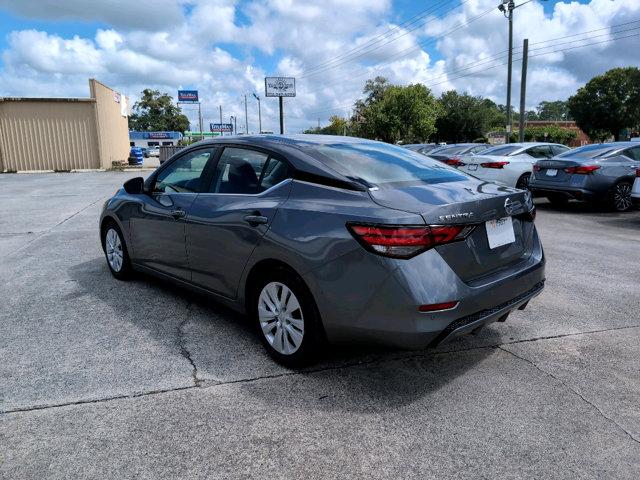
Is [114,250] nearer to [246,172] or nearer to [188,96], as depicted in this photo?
[246,172]

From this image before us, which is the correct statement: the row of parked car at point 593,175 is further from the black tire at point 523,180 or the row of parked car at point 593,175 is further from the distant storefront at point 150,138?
the distant storefront at point 150,138

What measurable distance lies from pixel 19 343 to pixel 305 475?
8.72 feet

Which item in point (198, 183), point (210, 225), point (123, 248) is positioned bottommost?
point (123, 248)

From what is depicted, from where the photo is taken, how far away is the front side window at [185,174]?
4.18 metres

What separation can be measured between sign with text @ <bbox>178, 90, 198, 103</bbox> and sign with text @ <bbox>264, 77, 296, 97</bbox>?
106 feet

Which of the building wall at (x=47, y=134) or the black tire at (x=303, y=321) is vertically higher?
the building wall at (x=47, y=134)

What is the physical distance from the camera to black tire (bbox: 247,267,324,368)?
3061 mm

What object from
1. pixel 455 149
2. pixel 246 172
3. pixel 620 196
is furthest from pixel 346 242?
pixel 455 149

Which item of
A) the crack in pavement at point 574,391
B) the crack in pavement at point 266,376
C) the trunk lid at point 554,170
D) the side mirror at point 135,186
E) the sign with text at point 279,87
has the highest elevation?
the sign with text at point 279,87

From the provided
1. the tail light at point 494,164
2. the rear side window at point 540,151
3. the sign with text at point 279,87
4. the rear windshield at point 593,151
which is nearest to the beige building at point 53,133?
the sign with text at point 279,87

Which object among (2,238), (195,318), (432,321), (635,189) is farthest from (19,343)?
(635,189)

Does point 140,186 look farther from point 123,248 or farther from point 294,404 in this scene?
point 294,404

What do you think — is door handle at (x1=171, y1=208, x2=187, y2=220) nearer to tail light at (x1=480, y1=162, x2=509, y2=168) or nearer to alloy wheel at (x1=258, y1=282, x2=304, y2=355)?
alloy wheel at (x1=258, y1=282, x2=304, y2=355)

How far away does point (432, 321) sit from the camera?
8.97 ft
